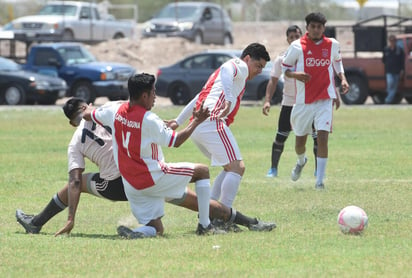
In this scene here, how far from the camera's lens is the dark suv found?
145 feet

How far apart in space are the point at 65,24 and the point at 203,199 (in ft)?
111

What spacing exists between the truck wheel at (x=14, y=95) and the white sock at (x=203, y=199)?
23.7 meters

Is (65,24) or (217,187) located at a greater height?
(217,187)

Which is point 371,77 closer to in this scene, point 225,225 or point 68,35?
point 68,35

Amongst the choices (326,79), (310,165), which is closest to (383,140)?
(310,165)

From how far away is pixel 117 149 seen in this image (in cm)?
961

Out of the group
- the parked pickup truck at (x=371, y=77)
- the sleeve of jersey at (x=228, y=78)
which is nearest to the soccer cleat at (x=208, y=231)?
the sleeve of jersey at (x=228, y=78)

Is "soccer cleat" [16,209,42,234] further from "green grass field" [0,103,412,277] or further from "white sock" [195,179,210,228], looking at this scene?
"white sock" [195,179,210,228]

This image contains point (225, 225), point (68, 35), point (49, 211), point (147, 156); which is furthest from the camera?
point (68, 35)

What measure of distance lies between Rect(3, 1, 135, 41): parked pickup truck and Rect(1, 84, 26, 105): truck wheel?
773cm

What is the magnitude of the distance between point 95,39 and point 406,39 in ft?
53.9

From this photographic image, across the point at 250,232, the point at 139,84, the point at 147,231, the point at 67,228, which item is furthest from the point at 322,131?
the point at 139,84

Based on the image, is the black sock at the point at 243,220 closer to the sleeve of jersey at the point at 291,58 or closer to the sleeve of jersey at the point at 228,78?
the sleeve of jersey at the point at 228,78

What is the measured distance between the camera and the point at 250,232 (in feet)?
32.8
